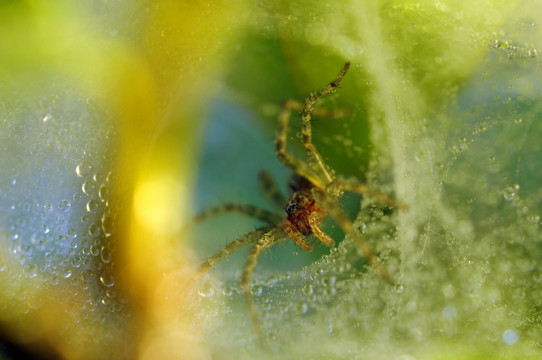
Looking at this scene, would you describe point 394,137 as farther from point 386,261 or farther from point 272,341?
point 272,341

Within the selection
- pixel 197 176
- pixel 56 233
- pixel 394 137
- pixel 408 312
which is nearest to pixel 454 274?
pixel 408 312

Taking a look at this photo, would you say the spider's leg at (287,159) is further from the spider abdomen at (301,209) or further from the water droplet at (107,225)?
the water droplet at (107,225)

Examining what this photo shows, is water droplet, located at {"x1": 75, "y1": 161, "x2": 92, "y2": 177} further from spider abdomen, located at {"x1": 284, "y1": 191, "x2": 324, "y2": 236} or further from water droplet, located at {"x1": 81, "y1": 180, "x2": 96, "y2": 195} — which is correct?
spider abdomen, located at {"x1": 284, "y1": 191, "x2": 324, "y2": 236}

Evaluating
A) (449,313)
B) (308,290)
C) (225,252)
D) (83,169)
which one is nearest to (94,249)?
(83,169)

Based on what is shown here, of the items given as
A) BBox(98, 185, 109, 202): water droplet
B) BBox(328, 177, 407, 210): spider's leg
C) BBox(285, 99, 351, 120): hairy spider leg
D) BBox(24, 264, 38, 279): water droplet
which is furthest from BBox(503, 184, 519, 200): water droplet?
BBox(24, 264, 38, 279): water droplet

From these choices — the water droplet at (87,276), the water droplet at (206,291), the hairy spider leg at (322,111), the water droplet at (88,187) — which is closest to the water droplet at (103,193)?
the water droplet at (88,187)

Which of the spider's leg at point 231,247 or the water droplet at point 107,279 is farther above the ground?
the spider's leg at point 231,247

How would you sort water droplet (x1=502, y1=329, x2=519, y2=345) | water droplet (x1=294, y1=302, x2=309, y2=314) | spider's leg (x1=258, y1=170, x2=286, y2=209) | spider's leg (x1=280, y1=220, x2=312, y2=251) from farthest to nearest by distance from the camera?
1. spider's leg (x1=258, y1=170, x2=286, y2=209)
2. spider's leg (x1=280, y1=220, x2=312, y2=251)
3. water droplet (x1=294, y1=302, x2=309, y2=314)
4. water droplet (x1=502, y1=329, x2=519, y2=345)

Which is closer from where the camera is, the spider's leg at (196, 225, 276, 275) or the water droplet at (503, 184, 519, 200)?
the water droplet at (503, 184, 519, 200)
